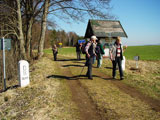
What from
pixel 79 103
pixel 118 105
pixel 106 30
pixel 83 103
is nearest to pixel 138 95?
pixel 118 105

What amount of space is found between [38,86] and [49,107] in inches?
105

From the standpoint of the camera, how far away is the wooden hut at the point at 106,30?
1753 centimetres

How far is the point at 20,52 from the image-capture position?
1491 centimetres

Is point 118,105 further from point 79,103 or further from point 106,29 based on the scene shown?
point 106,29

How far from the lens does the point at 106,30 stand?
714 inches

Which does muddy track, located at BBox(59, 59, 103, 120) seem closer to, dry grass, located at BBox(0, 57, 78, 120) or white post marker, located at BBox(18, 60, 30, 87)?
dry grass, located at BBox(0, 57, 78, 120)

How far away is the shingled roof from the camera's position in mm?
17525

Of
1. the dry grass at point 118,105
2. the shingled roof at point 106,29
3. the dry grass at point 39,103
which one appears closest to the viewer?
the dry grass at point 118,105

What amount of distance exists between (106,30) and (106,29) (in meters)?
0.22

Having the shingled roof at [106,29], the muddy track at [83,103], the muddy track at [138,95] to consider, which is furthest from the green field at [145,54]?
the muddy track at [83,103]

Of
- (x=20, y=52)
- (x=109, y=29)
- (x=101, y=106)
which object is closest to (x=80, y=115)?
(x=101, y=106)

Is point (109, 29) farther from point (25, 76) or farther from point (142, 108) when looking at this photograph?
point (142, 108)

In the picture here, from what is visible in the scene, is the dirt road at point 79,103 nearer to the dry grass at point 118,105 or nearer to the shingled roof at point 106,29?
the dry grass at point 118,105

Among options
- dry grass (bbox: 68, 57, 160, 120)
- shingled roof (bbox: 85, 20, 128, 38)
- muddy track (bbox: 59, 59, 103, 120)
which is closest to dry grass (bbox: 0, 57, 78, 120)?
muddy track (bbox: 59, 59, 103, 120)
